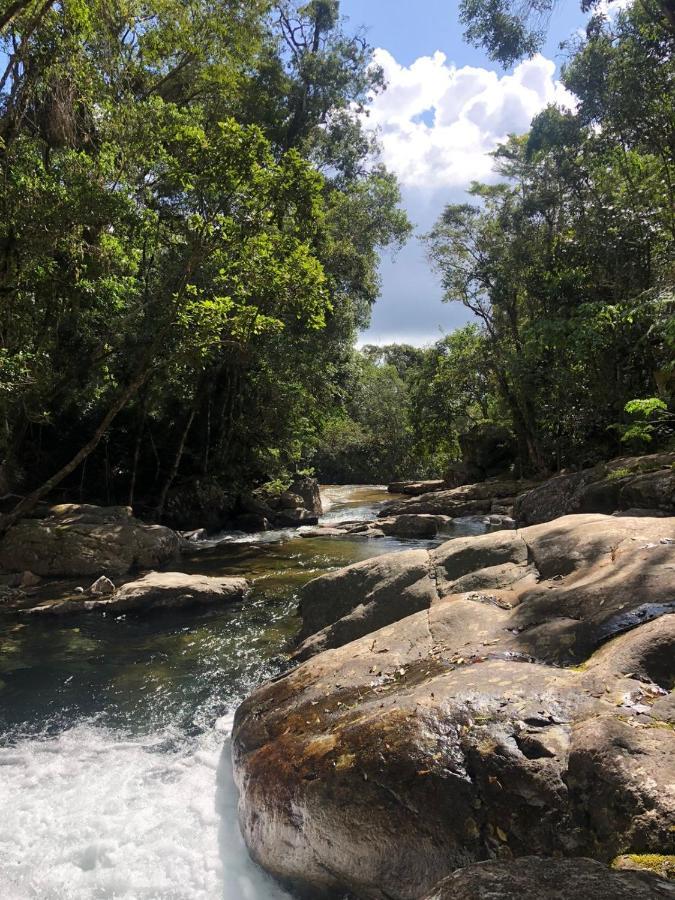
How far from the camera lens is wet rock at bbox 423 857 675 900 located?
1778mm

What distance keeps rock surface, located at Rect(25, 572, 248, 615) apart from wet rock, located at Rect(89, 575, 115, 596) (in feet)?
0.73

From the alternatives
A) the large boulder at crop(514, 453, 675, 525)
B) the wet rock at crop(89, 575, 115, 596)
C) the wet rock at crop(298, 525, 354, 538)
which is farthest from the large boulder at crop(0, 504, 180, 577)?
the large boulder at crop(514, 453, 675, 525)

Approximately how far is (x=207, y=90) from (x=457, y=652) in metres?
19.0

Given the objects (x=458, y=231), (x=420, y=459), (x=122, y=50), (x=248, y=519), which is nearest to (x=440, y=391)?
(x=458, y=231)

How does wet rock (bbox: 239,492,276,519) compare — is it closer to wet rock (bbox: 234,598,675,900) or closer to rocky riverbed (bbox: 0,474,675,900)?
rocky riverbed (bbox: 0,474,675,900)

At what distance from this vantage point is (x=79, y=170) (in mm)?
10289

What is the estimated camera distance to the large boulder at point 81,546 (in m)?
11.1

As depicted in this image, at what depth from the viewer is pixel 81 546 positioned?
11305 mm

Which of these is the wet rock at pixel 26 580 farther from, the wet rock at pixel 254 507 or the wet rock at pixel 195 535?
the wet rock at pixel 254 507

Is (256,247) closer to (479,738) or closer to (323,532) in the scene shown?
(323,532)

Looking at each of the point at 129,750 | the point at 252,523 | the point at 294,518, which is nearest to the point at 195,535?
the point at 252,523

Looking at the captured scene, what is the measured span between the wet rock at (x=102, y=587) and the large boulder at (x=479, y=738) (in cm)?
613

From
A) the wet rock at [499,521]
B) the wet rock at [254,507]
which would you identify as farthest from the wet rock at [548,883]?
the wet rock at [254,507]

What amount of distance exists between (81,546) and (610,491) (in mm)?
11218
